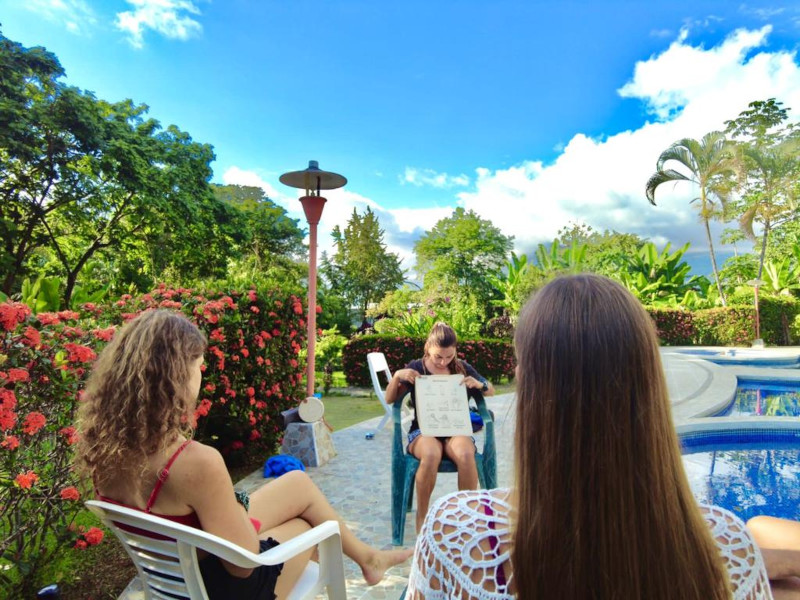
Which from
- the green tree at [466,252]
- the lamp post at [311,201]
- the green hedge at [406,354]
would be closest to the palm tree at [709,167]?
the green tree at [466,252]

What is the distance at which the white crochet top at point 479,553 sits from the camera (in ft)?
2.51

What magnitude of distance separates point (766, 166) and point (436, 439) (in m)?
23.7

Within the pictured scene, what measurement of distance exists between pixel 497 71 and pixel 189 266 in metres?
15.2

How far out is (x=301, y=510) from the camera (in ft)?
6.69

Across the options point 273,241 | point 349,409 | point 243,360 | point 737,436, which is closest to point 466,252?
point 349,409

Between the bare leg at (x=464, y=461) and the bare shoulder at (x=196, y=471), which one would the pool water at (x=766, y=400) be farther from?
the bare shoulder at (x=196, y=471)

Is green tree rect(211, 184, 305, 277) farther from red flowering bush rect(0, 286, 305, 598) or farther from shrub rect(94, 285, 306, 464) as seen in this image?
red flowering bush rect(0, 286, 305, 598)

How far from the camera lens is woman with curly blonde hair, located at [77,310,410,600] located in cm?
138

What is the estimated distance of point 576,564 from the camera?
70cm

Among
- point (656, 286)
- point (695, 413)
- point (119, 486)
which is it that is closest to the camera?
point (119, 486)

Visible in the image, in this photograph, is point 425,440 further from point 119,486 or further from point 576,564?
point 576,564

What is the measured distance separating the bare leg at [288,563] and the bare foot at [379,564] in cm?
43

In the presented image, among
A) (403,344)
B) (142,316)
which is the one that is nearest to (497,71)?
(403,344)

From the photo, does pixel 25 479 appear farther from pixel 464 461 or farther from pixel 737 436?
pixel 737 436
